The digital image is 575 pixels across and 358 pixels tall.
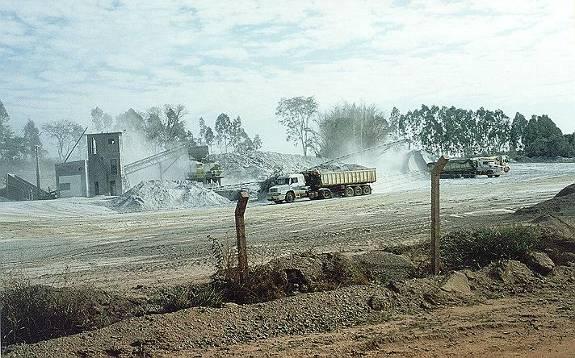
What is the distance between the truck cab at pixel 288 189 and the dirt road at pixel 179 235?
685cm

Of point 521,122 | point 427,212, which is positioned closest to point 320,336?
point 427,212

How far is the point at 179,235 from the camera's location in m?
25.1

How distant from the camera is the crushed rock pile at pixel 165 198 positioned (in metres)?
45.8

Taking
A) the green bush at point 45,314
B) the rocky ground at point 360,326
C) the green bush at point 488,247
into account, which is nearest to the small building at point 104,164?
the green bush at point 488,247

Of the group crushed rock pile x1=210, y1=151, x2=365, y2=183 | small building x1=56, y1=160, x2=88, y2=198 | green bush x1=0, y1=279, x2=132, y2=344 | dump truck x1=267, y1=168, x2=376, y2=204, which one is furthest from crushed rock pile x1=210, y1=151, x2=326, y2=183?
green bush x1=0, y1=279, x2=132, y2=344

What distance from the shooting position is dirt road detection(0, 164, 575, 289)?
53.5 feet

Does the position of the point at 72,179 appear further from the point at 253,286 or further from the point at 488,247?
the point at 253,286

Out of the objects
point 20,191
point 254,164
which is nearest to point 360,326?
point 20,191

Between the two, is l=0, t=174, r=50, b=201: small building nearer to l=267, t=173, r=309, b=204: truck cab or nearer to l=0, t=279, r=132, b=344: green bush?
l=267, t=173, r=309, b=204: truck cab

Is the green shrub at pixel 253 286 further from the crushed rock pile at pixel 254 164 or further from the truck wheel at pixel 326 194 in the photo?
the crushed rock pile at pixel 254 164

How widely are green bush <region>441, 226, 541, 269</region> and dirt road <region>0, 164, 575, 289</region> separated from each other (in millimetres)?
5140

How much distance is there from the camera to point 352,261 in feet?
35.7

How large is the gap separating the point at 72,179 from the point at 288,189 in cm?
1982

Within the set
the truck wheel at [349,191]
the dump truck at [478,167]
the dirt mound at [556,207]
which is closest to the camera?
the dirt mound at [556,207]
